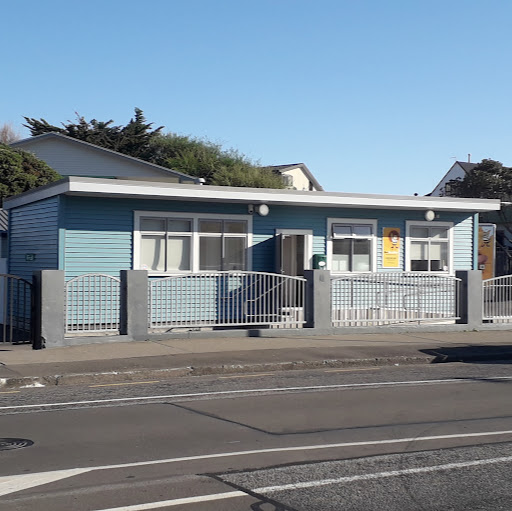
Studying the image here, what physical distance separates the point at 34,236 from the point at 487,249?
65.8 feet

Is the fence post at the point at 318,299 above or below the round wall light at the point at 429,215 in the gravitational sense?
below

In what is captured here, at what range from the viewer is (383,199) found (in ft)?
66.0

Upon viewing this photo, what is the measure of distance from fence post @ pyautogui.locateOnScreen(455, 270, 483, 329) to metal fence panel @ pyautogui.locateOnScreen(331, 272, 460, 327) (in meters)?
0.16

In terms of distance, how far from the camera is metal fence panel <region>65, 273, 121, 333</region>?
15.1 meters

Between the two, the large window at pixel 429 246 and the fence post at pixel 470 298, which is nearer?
the fence post at pixel 470 298

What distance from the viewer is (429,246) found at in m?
21.6

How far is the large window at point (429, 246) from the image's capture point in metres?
21.4

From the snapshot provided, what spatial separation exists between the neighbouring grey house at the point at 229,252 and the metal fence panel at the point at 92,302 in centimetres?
3

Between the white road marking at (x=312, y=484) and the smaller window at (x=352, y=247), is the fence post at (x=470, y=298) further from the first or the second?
the white road marking at (x=312, y=484)

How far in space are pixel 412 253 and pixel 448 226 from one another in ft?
4.55

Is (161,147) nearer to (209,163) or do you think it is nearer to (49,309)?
(209,163)

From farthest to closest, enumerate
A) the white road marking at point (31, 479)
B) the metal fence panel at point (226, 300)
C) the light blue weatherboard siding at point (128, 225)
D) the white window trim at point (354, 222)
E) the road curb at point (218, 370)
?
the white window trim at point (354, 222) → the light blue weatherboard siding at point (128, 225) → the metal fence panel at point (226, 300) → the road curb at point (218, 370) → the white road marking at point (31, 479)

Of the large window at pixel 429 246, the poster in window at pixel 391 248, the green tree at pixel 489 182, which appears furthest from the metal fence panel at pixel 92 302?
the green tree at pixel 489 182

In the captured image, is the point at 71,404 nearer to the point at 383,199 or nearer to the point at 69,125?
the point at 383,199
